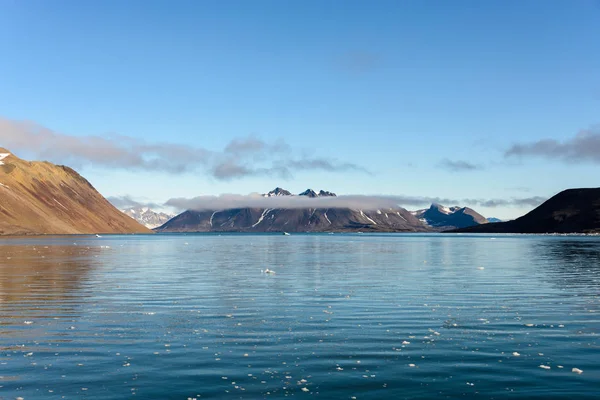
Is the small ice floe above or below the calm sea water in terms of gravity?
below

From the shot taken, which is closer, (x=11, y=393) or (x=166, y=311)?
(x=11, y=393)

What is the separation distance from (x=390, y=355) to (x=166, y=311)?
17889 millimetres

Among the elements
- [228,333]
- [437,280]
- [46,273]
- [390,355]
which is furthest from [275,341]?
[46,273]

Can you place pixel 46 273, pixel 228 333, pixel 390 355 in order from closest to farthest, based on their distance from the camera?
pixel 390 355, pixel 228 333, pixel 46 273

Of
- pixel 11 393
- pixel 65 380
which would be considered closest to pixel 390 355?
pixel 65 380

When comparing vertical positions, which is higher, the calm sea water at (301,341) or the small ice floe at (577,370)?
the calm sea water at (301,341)

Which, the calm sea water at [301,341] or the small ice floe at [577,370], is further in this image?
the small ice floe at [577,370]

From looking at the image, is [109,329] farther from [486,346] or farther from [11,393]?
[486,346]

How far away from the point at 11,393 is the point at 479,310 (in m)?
27.6

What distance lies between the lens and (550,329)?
1186 inches

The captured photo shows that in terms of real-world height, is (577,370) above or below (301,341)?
below

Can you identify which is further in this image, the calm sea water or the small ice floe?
the small ice floe

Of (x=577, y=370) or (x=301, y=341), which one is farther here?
(x=301, y=341)

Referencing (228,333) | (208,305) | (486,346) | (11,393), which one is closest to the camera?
(11,393)
